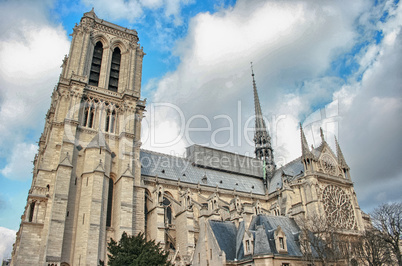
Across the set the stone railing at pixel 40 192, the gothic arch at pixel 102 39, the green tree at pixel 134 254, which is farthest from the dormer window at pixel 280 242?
the gothic arch at pixel 102 39

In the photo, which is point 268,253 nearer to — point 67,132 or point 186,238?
point 186,238

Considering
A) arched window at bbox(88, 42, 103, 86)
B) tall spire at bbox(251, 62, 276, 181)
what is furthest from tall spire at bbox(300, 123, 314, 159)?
arched window at bbox(88, 42, 103, 86)

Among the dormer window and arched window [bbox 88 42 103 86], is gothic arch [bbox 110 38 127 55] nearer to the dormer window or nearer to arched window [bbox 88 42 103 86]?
arched window [bbox 88 42 103 86]

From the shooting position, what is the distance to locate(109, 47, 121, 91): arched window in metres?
38.7

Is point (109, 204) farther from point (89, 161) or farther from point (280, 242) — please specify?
point (280, 242)

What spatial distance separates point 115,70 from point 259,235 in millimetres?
27385

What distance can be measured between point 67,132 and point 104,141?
351 centimetres

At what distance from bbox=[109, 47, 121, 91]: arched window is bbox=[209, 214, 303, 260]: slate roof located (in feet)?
71.6

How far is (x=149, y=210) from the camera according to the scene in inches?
1291

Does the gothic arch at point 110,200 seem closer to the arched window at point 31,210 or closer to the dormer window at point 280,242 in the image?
the arched window at point 31,210

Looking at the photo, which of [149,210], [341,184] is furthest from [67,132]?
[341,184]

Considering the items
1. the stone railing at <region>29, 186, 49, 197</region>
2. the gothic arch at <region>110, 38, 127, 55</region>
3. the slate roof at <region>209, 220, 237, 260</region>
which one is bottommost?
the slate roof at <region>209, 220, 237, 260</region>

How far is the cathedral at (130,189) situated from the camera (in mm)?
24719

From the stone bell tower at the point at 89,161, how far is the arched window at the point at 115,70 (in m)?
0.12
